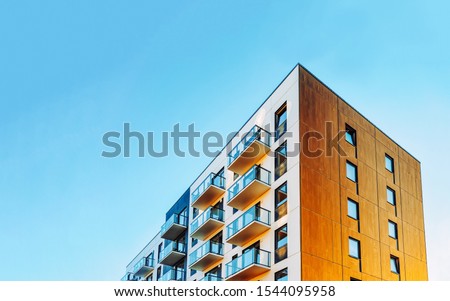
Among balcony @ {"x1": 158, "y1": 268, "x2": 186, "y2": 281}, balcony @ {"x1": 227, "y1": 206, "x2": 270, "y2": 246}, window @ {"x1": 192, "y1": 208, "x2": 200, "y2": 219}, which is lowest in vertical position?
balcony @ {"x1": 158, "y1": 268, "x2": 186, "y2": 281}

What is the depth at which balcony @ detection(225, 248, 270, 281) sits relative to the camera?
25.9 meters

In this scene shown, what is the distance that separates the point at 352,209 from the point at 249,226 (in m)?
5.30

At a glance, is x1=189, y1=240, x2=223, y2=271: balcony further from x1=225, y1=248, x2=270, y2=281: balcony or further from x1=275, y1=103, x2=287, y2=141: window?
x1=275, y1=103, x2=287, y2=141: window

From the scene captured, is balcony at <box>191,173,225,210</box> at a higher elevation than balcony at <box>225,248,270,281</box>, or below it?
higher

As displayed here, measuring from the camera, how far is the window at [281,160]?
2702cm

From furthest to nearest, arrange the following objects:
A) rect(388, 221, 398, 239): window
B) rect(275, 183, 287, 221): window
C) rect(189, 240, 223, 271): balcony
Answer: rect(189, 240, 223, 271): balcony
rect(388, 221, 398, 239): window
rect(275, 183, 287, 221): window

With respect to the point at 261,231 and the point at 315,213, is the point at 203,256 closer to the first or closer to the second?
the point at 261,231

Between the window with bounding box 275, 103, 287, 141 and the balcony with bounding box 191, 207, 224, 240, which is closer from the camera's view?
the window with bounding box 275, 103, 287, 141

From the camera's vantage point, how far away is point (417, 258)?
30.8 metres

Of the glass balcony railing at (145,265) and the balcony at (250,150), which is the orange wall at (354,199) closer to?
the balcony at (250,150)

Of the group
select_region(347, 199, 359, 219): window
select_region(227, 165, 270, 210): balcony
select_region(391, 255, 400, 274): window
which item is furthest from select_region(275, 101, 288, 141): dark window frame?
select_region(391, 255, 400, 274): window

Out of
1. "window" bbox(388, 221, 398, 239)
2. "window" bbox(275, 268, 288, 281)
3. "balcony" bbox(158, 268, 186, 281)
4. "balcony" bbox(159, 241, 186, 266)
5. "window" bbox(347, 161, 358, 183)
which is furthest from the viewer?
"balcony" bbox(159, 241, 186, 266)

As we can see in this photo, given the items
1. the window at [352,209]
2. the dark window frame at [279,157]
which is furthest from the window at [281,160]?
the window at [352,209]

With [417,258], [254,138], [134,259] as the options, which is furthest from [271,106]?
[134,259]
